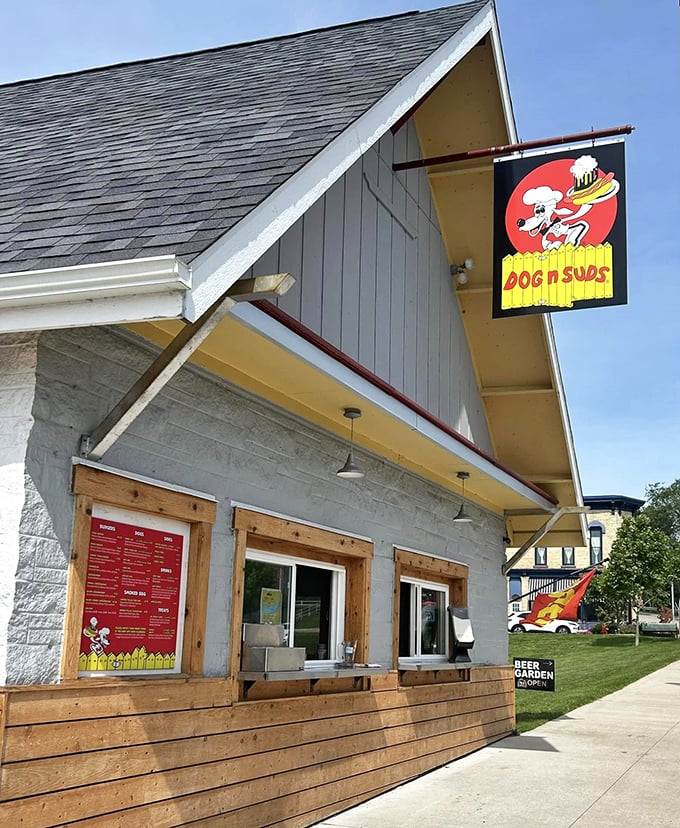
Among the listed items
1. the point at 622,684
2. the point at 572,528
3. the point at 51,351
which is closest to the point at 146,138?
the point at 51,351

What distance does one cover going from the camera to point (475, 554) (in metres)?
12.0

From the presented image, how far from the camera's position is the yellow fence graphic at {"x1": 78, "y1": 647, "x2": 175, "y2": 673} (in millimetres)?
5328

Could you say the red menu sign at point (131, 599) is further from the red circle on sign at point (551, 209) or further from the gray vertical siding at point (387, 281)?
the red circle on sign at point (551, 209)

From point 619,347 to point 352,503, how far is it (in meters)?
25.8

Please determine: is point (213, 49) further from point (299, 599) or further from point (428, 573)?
point (428, 573)

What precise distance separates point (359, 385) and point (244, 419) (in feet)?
2.77

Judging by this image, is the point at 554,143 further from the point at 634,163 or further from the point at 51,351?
the point at 51,351

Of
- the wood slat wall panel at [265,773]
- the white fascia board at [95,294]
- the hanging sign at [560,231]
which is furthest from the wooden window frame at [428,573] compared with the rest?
the white fascia board at [95,294]

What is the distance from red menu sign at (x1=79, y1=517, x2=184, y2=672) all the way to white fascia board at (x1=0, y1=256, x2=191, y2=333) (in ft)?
4.78

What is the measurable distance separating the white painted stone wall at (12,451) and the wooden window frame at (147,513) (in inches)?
14.7

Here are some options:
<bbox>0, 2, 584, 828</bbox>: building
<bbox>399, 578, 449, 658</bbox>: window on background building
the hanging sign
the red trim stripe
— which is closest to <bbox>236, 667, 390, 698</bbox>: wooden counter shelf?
<bbox>0, 2, 584, 828</bbox>: building

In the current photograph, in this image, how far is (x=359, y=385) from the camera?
692 centimetres

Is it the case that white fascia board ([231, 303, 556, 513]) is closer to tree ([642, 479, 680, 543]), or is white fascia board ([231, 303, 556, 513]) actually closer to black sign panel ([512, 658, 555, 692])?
black sign panel ([512, 658, 555, 692])

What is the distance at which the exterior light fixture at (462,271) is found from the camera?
10922 mm
